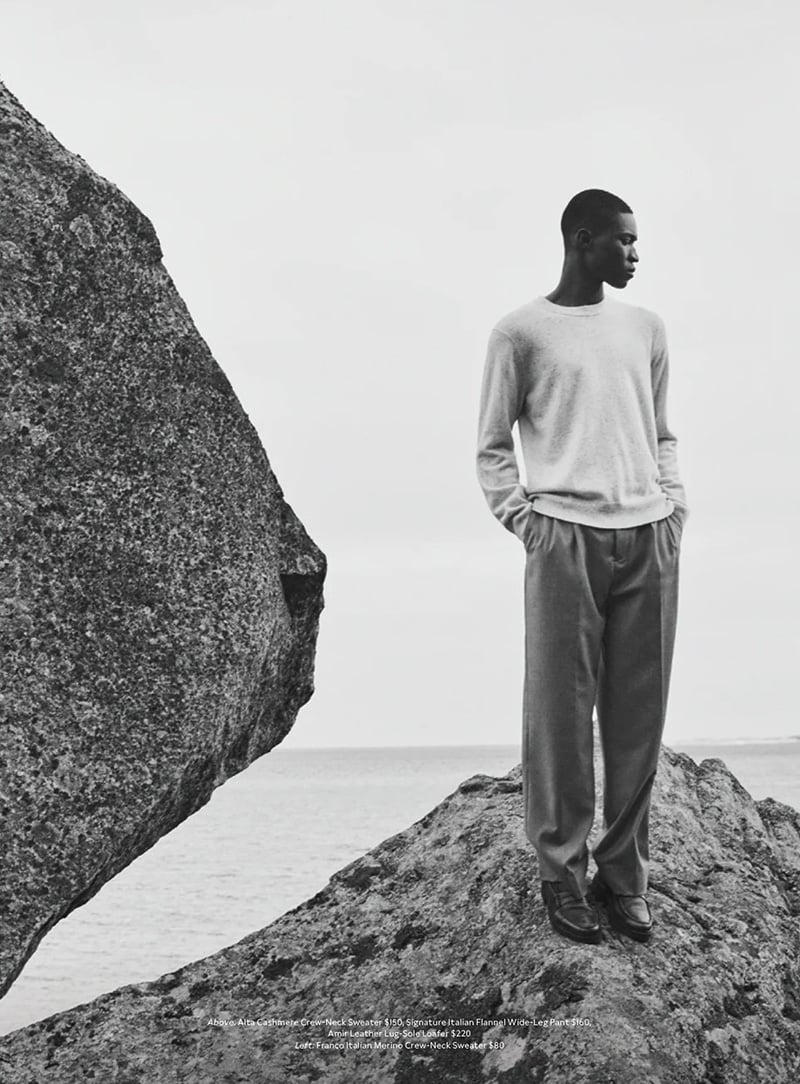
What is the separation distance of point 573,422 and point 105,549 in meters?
1.74

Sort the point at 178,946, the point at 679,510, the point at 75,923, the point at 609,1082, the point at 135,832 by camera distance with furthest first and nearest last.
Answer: the point at 75,923, the point at 178,946, the point at 679,510, the point at 135,832, the point at 609,1082

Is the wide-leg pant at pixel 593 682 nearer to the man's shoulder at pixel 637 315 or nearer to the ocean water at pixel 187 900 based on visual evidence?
the man's shoulder at pixel 637 315

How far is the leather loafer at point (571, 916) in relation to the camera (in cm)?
444

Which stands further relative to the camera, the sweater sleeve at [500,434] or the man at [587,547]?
the sweater sleeve at [500,434]

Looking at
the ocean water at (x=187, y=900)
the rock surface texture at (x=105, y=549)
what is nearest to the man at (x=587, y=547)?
the rock surface texture at (x=105, y=549)

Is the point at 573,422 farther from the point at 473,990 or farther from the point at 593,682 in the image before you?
the point at 473,990

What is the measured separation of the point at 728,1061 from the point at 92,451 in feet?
9.80

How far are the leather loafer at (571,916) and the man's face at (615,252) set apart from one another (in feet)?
7.27

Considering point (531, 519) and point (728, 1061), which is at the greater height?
point (531, 519)

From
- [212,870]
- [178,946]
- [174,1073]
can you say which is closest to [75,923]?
[178,946]

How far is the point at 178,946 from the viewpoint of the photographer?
15.9 m

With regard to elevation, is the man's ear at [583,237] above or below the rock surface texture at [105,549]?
above

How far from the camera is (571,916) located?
4465 millimetres

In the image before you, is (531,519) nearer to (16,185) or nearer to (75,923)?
(16,185)
